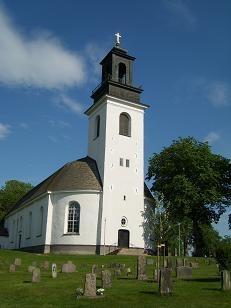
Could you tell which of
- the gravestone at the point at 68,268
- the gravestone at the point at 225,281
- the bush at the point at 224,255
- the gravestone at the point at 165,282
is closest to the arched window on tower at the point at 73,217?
the gravestone at the point at 68,268

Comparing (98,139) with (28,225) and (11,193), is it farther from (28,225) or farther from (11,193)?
(11,193)

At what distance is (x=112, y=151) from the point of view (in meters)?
42.7

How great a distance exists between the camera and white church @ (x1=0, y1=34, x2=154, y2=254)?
3978cm

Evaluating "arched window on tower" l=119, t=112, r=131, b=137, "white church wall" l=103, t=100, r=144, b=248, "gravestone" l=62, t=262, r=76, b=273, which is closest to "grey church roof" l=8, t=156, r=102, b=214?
"white church wall" l=103, t=100, r=144, b=248

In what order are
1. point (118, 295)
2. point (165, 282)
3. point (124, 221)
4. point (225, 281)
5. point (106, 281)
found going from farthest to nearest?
point (124, 221) → point (106, 281) → point (225, 281) → point (165, 282) → point (118, 295)

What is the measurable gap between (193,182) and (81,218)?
11913 millimetres

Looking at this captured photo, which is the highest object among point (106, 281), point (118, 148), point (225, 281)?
point (118, 148)

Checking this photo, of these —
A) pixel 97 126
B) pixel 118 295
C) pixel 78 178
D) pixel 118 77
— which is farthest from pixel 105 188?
pixel 118 295

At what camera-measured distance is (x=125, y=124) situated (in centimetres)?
4494

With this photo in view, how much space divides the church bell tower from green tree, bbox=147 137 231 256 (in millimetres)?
3229

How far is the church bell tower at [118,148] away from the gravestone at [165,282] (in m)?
24.4

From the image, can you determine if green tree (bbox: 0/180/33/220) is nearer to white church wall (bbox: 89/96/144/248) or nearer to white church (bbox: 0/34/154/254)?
white church (bbox: 0/34/154/254)

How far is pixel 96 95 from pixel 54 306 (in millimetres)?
36232

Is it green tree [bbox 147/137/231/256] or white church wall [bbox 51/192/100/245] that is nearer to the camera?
white church wall [bbox 51/192/100/245]
